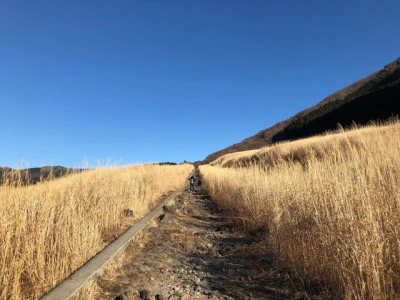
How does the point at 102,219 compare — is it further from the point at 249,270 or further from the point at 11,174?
the point at 249,270

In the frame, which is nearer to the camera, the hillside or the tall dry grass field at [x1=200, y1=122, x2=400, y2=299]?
the tall dry grass field at [x1=200, y1=122, x2=400, y2=299]

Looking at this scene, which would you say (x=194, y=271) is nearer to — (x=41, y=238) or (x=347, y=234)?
(x=41, y=238)

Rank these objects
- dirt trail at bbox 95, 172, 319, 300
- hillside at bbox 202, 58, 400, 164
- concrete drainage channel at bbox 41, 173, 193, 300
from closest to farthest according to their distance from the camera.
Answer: concrete drainage channel at bbox 41, 173, 193, 300
dirt trail at bbox 95, 172, 319, 300
hillside at bbox 202, 58, 400, 164

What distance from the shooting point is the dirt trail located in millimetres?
3291

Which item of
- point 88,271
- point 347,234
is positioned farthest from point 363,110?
point 88,271

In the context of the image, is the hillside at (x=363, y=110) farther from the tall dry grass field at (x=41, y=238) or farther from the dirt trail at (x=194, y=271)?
the tall dry grass field at (x=41, y=238)

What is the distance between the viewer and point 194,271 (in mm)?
4121

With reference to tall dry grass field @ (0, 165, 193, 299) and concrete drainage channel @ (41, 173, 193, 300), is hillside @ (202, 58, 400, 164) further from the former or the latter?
tall dry grass field @ (0, 165, 193, 299)

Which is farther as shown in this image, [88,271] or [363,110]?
[363,110]

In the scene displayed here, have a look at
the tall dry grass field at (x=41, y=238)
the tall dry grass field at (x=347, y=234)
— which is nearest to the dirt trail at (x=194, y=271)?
the tall dry grass field at (x=347, y=234)

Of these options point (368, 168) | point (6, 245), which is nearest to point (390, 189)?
point (368, 168)

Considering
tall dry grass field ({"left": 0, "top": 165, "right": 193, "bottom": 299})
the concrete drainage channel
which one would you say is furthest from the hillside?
tall dry grass field ({"left": 0, "top": 165, "right": 193, "bottom": 299})

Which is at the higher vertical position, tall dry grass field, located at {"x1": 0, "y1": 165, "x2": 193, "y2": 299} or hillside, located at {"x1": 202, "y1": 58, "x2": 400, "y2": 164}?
hillside, located at {"x1": 202, "y1": 58, "x2": 400, "y2": 164}

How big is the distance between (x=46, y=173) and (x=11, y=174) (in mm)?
1750
